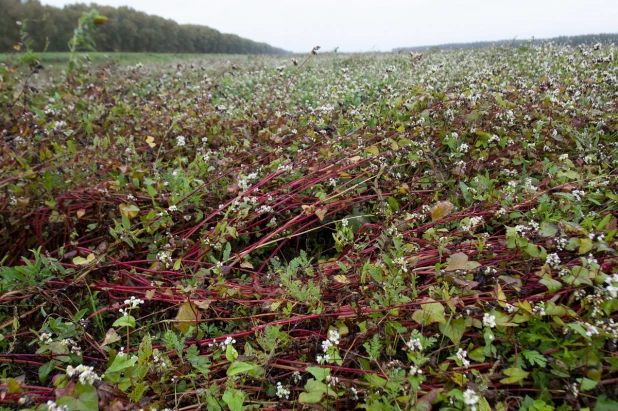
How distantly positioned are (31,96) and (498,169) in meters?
6.94

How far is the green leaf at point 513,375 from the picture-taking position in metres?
1.41

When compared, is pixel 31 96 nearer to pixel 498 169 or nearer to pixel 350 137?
pixel 350 137

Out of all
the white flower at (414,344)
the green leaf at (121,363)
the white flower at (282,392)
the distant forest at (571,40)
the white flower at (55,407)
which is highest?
the distant forest at (571,40)

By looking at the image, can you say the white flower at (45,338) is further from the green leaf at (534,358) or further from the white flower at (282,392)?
the green leaf at (534,358)

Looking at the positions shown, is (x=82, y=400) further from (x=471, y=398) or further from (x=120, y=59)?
(x=120, y=59)

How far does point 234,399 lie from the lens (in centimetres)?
144

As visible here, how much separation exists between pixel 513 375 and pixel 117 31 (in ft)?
154

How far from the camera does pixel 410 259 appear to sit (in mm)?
2057

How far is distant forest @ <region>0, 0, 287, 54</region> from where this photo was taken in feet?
93.0

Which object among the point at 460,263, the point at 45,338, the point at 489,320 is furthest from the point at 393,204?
the point at 45,338

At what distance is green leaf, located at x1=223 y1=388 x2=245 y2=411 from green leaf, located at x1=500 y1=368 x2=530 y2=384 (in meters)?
1.03

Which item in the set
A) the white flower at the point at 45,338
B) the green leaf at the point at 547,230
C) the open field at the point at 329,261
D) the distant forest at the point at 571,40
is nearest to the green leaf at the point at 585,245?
the open field at the point at 329,261

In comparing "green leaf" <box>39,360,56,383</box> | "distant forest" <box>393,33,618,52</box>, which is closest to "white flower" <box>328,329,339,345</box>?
"green leaf" <box>39,360,56,383</box>

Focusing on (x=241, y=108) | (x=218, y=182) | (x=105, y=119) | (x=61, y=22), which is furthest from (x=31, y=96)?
(x=61, y=22)
